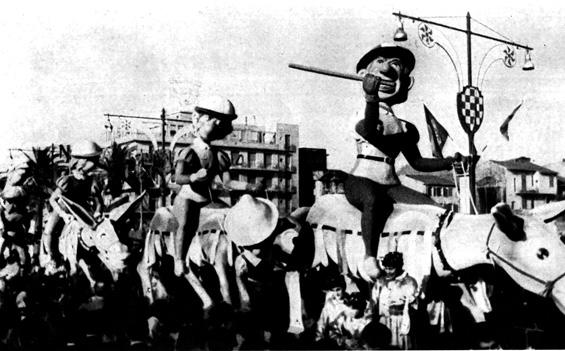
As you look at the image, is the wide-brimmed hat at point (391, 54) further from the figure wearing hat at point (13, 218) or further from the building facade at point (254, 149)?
the figure wearing hat at point (13, 218)

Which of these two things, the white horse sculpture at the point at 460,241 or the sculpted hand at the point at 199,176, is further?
the sculpted hand at the point at 199,176

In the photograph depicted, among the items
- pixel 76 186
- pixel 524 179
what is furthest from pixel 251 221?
pixel 524 179

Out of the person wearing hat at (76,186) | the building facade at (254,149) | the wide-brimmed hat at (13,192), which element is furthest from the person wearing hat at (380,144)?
the wide-brimmed hat at (13,192)

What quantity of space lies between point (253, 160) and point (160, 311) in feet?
14.7

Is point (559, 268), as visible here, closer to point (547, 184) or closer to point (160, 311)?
point (160, 311)

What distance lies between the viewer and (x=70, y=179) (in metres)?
9.10

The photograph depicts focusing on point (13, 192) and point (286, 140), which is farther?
point (286, 140)

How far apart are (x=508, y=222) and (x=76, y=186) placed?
502 centimetres

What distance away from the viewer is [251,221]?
22.7 ft

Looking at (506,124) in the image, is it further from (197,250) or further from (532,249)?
(197,250)

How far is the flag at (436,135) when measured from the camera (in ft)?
24.1

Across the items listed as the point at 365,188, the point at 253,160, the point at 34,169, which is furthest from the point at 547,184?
the point at 365,188

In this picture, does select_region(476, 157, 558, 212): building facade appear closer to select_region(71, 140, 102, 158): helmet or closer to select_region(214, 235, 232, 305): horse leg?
select_region(71, 140, 102, 158): helmet

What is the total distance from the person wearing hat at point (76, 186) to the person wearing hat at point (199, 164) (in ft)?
5.70
